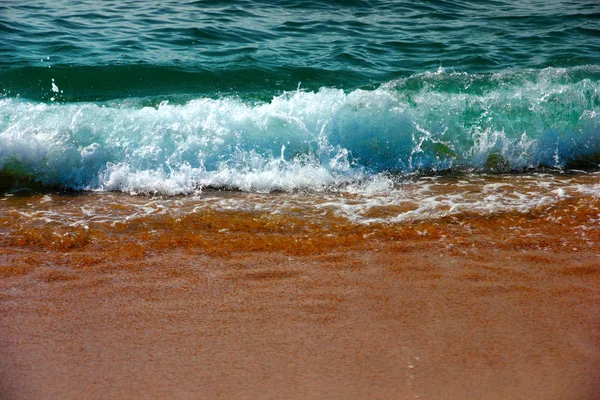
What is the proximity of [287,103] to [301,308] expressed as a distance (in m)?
3.57

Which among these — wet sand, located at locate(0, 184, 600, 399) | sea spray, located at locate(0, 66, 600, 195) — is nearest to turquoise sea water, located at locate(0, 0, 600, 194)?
sea spray, located at locate(0, 66, 600, 195)

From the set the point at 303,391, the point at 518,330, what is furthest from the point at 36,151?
the point at 518,330

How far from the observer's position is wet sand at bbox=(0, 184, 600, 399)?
2771 mm

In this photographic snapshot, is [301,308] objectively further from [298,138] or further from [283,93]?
[283,93]

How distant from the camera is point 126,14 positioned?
11.1 meters

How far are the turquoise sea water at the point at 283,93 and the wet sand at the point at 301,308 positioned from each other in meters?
1.32

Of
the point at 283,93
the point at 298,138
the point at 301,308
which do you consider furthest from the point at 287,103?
the point at 301,308

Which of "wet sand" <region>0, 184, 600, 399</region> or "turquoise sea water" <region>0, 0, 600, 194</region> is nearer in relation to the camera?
"wet sand" <region>0, 184, 600, 399</region>

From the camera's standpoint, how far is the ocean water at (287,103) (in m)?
5.84

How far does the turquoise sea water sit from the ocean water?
2 centimetres

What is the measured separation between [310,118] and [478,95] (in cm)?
210

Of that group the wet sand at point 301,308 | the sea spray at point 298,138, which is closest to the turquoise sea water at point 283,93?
the sea spray at point 298,138

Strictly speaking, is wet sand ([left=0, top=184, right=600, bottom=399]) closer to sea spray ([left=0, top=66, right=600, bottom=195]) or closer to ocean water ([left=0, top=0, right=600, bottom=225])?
ocean water ([left=0, top=0, right=600, bottom=225])

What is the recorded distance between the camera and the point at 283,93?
6953mm
